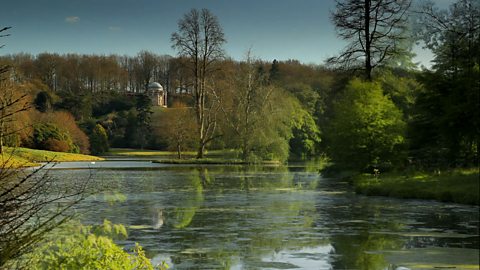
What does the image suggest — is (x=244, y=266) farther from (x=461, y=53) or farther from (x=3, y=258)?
(x=461, y=53)

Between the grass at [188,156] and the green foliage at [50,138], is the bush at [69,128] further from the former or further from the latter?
the grass at [188,156]

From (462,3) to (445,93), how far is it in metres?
11.0

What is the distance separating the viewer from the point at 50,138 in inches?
2504

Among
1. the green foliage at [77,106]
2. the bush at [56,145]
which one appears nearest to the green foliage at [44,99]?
the green foliage at [77,106]

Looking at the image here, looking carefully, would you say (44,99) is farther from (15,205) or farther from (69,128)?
(15,205)

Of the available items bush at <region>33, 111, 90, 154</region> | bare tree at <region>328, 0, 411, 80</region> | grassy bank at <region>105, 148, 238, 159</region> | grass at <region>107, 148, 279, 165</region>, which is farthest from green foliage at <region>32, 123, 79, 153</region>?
bare tree at <region>328, 0, 411, 80</region>

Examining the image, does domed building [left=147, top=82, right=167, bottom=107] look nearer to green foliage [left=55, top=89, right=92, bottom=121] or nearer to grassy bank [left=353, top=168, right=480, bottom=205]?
green foliage [left=55, top=89, right=92, bottom=121]

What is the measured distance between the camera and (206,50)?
57938 millimetres

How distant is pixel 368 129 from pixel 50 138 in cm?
4299

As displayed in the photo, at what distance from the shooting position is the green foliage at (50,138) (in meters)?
62.5

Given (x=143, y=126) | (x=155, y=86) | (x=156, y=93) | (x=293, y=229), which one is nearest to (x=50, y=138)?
(x=143, y=126)

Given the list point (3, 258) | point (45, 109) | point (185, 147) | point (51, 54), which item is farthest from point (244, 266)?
point (51, 54)

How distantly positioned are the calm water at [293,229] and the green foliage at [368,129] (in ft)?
18.9

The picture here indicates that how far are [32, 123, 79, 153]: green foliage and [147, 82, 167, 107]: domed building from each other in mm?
41927
